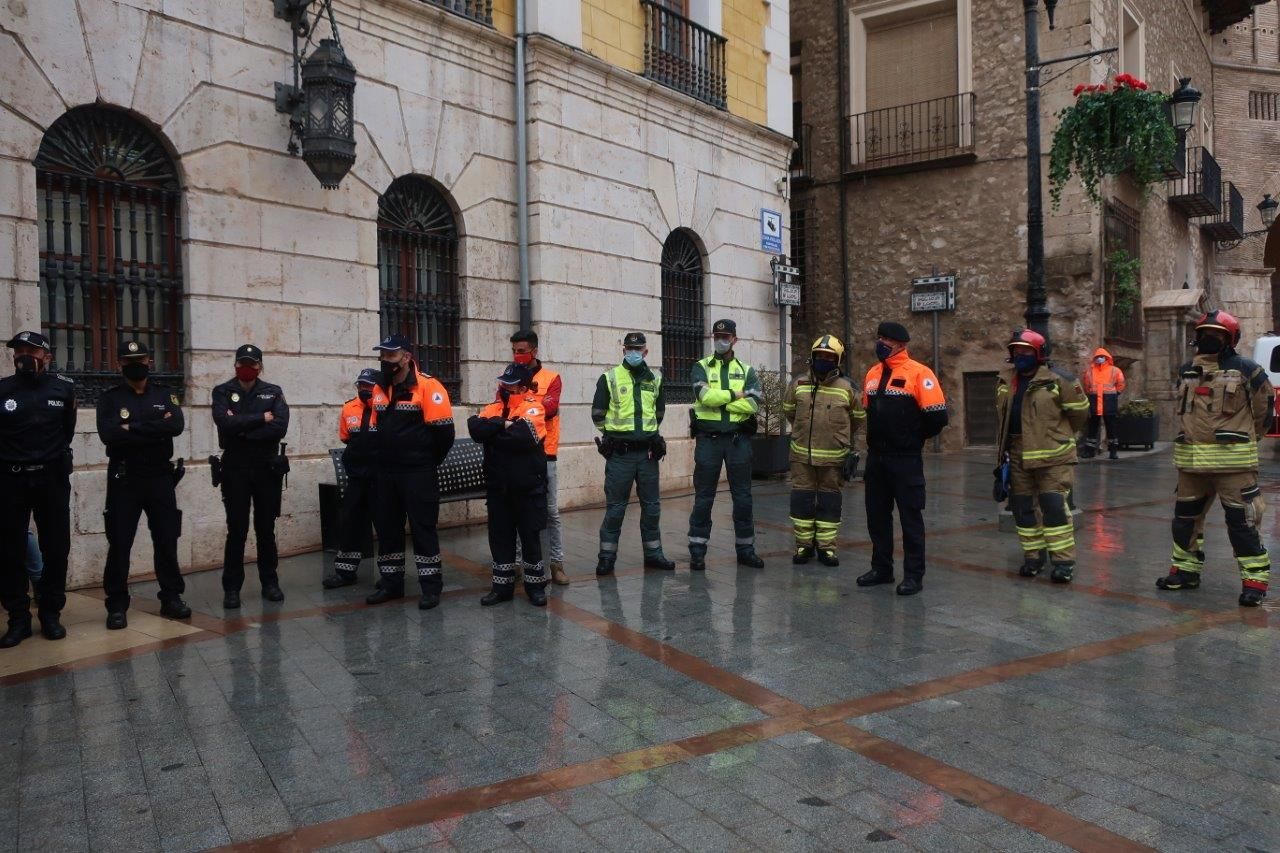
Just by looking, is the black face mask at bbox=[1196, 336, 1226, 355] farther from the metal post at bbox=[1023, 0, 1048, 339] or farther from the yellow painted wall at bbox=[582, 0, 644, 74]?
the yellow painted wall at bbox=[582, 0, 644, 74]

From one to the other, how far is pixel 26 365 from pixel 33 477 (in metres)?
0.66

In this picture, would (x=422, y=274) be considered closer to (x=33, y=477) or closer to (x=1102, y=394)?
(x=33, y=477)

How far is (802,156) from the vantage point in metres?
21.0

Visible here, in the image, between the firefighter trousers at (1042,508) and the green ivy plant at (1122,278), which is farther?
the green ivy plant at (1122,278)

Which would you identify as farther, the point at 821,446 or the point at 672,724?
the point at 821,446

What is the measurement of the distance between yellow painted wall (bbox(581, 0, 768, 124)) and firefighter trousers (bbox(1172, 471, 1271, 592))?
8.12m

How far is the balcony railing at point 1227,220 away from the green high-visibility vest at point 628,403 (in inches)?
926

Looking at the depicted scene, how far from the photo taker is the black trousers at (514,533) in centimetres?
698

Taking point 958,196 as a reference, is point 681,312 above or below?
below

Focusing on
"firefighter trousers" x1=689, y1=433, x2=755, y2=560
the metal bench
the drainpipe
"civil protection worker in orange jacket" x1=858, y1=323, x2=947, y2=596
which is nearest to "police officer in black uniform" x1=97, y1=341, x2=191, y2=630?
the metal bench

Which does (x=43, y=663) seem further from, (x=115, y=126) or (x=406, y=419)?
(x=115, y=126)

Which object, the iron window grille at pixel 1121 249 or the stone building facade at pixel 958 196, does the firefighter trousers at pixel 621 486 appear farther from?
the iron window grille at pixel 1121 249

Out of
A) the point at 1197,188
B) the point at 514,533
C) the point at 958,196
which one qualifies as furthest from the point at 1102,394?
the point at 514,533

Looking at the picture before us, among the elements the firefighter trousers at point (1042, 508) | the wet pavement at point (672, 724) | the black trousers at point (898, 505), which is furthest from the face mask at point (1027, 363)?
the wet pavement at point (672, 724)
